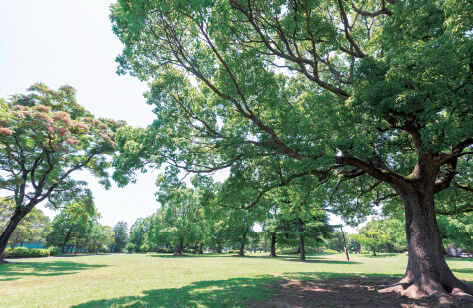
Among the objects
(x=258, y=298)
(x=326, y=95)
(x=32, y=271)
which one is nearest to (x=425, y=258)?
(x=258, y=298)

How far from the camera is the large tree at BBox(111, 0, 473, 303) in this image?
18.5ft

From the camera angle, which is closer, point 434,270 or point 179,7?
point 179,7

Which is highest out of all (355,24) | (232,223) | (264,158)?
(355,24)

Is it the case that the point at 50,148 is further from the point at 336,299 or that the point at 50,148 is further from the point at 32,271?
the point at 336,299

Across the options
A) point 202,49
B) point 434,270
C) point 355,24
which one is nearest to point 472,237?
point 434,270

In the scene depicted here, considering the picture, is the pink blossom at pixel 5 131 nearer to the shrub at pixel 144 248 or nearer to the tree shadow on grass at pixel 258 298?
the tree shadow on grass at pixel 258 298

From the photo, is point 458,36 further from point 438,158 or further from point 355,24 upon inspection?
point 355,24

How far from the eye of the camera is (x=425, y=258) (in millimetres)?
7844

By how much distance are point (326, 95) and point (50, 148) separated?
22.4m

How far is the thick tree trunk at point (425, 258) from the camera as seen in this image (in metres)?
7.23

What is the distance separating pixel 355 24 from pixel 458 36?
8.29 m

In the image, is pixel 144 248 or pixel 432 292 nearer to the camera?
pixel 432 292

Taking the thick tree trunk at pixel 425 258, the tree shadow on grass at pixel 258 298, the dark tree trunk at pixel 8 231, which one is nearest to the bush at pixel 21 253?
the dark tree trunk at pixel 8 231

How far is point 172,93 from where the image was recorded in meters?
9.65
